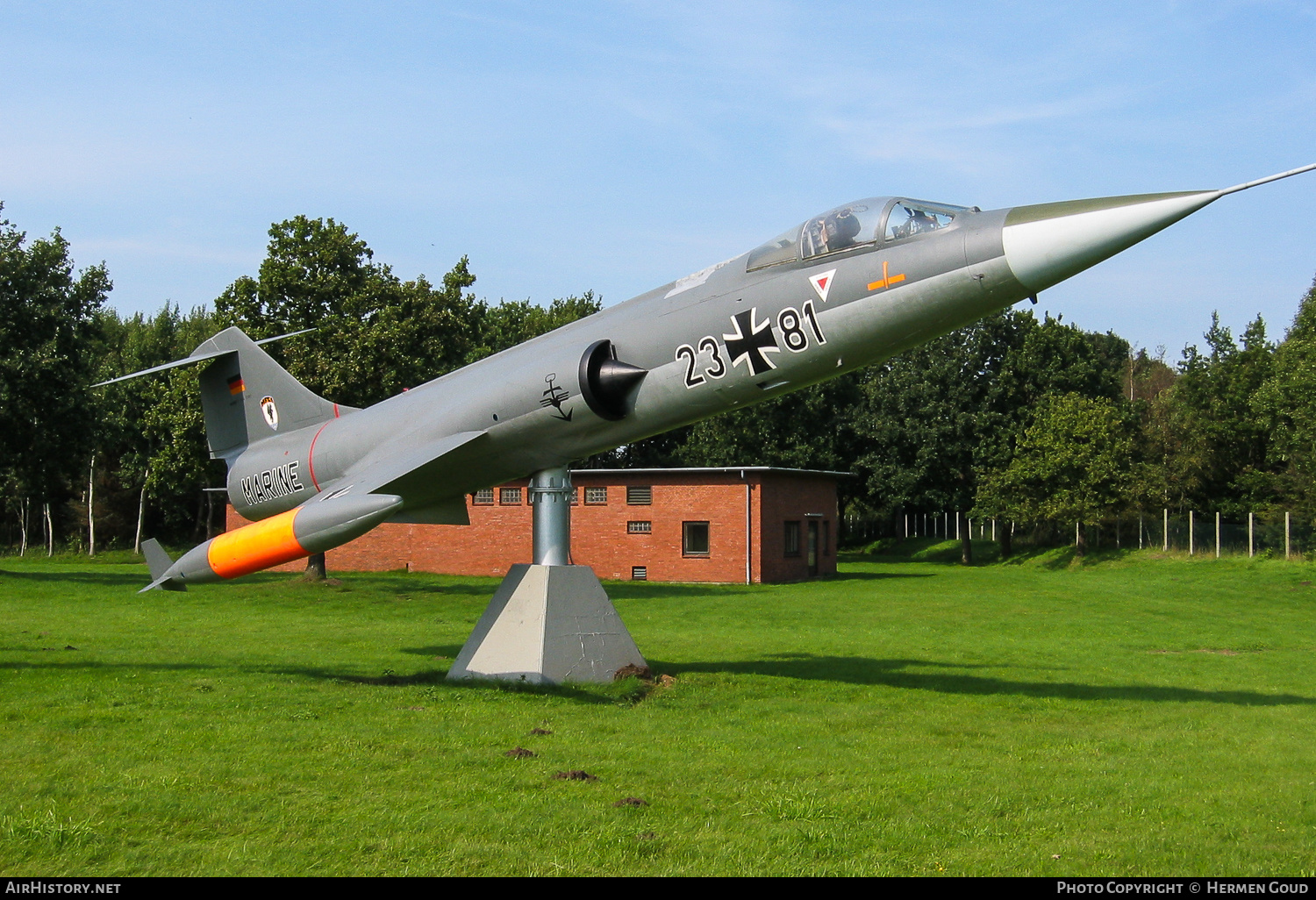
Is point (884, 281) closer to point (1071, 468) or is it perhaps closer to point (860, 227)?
point (860, 227)

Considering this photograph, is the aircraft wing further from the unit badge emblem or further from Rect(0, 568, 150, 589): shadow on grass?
Rect(0, 568, 150, 589): shadow on grass

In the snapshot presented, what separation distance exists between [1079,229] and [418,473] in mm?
8223

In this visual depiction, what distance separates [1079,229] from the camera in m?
10.1

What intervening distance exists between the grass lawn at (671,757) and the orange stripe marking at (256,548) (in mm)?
1537

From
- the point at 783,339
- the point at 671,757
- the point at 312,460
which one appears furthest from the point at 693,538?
the point at 671,757

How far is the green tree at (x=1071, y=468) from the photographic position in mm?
53438

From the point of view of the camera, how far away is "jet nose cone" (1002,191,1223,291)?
9695mm

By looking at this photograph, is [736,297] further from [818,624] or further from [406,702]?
[818,624]

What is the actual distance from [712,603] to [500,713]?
63.9ft

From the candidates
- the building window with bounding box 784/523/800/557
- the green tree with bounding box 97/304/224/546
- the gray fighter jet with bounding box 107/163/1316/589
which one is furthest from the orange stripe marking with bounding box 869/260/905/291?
the green tree with bounding box 97/304/224/546

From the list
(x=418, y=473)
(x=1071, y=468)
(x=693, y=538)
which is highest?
(x=418, y=473)

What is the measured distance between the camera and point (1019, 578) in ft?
146

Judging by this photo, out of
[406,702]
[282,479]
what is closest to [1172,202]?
[406,702]

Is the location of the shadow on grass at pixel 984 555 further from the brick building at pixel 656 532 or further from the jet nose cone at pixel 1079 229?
the jet nose cone at pixel 1079 229
